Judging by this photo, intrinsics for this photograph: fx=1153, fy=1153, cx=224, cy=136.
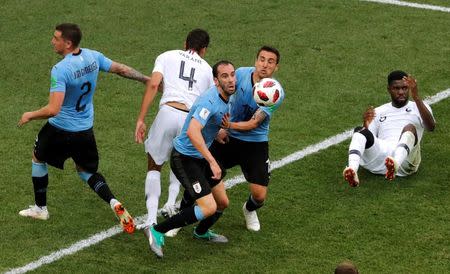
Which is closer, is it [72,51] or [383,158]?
[72,51]

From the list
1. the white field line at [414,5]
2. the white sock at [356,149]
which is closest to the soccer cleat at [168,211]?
the white sock at [356,149]

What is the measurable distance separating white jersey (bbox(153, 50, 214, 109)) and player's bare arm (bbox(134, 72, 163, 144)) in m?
0.18

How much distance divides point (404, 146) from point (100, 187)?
11.9ft

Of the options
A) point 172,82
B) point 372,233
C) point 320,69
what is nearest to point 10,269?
point 172,82

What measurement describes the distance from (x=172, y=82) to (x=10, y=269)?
8.81 feet

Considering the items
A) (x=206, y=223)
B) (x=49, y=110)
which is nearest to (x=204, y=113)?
(x=206, y=223)

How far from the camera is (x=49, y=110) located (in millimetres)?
11695

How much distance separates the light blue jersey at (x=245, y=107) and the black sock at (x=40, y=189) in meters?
2.09

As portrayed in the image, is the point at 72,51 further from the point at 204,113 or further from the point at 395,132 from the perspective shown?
the point at 395,132

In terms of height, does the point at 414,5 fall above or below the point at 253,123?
above

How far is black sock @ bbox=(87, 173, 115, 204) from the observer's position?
12.2m

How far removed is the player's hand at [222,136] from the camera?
11.9 m

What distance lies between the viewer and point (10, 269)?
11414mm

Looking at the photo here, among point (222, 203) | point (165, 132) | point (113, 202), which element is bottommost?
point (113, 202)
